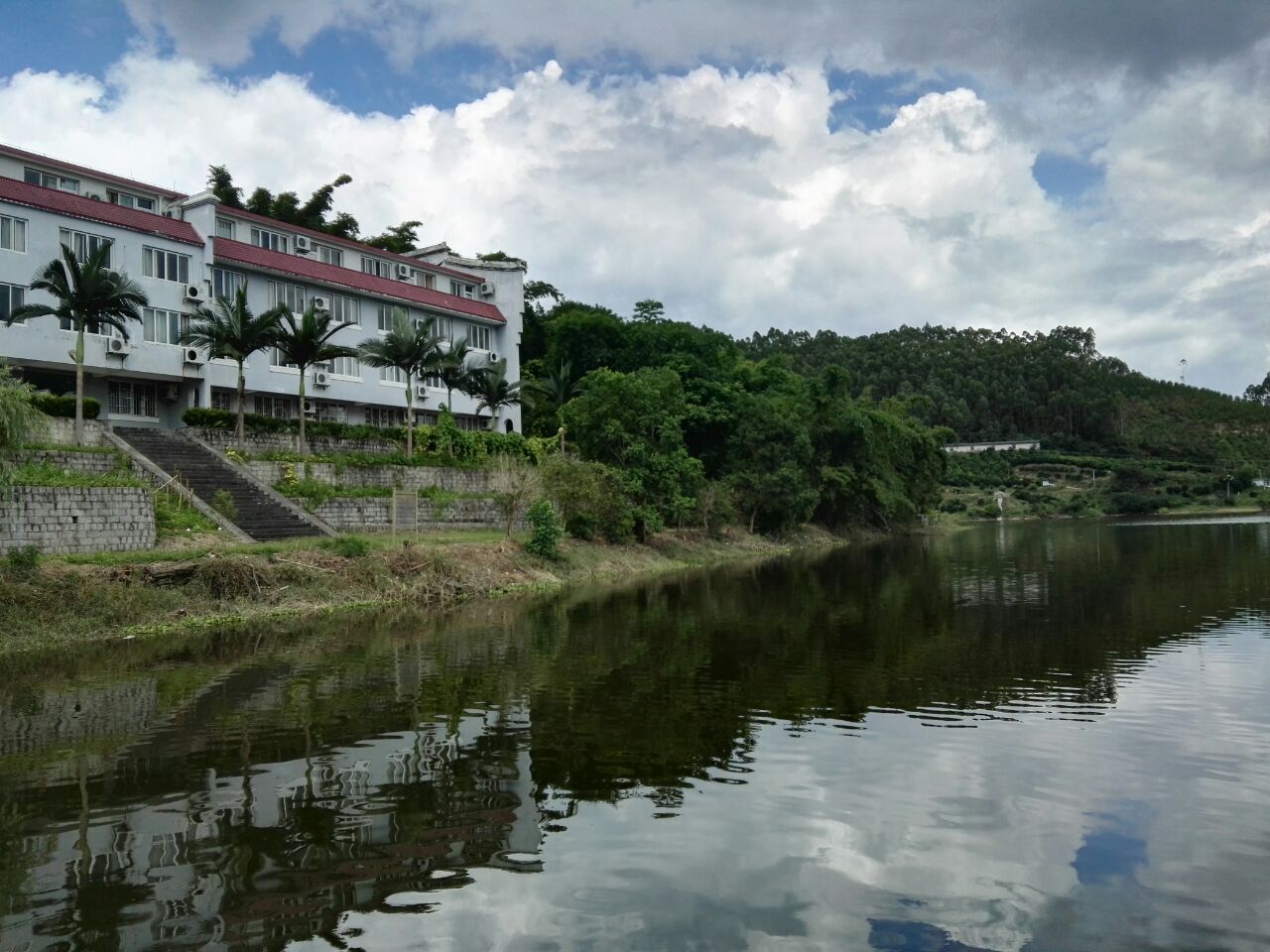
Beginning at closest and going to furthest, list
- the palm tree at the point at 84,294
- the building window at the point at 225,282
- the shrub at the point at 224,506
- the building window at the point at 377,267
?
the shrub at the point at 224,506, the palm tree at the point at 84,294, the building window at the point at 225,282, the building window at the point at 377,267

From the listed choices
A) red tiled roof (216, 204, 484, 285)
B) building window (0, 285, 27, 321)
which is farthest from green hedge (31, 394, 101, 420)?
red tiled roof (216, 204, 484, 285)

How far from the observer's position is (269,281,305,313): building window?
48.7 metres

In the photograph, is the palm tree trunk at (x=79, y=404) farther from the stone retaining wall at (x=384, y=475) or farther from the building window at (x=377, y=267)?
the building window at (x=377, y=267)

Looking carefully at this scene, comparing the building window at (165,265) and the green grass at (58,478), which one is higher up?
the building window at (165,265)

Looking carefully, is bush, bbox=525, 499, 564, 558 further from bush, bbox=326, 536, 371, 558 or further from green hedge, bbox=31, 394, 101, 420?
green hedge, bbox=31, 394, 101, 420

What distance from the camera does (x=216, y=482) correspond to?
33.9 m

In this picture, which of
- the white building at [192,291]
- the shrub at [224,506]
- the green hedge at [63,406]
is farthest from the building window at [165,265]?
the shrub at [224,506]

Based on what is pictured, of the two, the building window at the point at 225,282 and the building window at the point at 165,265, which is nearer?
the building window at the point at 165,265

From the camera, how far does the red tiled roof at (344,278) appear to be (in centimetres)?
4738

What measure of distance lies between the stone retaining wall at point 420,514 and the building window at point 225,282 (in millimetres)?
15683

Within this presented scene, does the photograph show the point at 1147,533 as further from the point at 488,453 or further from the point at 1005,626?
the point at 1005,626

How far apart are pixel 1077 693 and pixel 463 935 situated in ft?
38.0

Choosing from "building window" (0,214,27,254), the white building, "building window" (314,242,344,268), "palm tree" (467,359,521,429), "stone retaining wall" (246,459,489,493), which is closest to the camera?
"stone retaining wall" (246,459,489,493)

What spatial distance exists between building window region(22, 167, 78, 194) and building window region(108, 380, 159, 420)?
9598 mm
